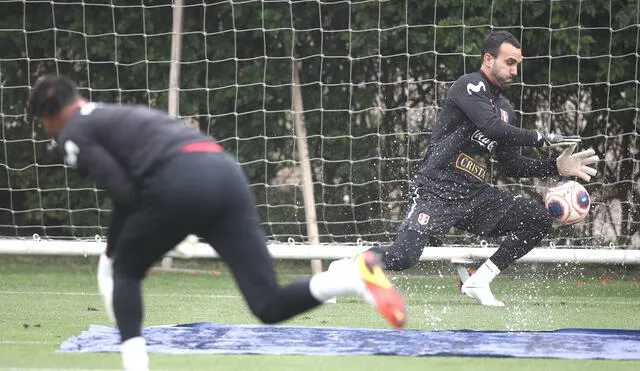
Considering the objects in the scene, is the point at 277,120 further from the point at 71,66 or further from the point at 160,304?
the point at 160,304

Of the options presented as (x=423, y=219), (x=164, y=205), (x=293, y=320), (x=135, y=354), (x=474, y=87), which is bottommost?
(x=293, y=320)

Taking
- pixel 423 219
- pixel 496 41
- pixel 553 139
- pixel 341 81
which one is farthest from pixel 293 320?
pixel 341 81

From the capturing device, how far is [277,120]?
11.8 m

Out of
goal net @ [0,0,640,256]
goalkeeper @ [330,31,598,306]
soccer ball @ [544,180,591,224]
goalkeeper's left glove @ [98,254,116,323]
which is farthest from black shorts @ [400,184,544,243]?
goal net @ [0,0,640,256]

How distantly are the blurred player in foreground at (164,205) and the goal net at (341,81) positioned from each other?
6456 mm

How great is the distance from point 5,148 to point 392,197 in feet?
12.8

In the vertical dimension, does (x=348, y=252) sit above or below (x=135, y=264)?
below

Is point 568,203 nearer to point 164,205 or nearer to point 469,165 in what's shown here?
point 469,165

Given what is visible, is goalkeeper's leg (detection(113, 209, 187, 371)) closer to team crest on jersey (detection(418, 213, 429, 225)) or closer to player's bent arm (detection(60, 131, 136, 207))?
player's bent arm (detection(60, 131, 136, 207))

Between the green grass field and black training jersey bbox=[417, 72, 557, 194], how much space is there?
37.8 inches

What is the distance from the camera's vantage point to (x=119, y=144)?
470 cm

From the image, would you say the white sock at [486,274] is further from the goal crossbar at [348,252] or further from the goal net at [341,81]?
the goal net at [341,81]

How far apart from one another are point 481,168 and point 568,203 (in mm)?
614

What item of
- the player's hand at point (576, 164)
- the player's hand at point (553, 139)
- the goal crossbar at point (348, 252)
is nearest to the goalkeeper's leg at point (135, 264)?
the player's hand at point (553, 139)
